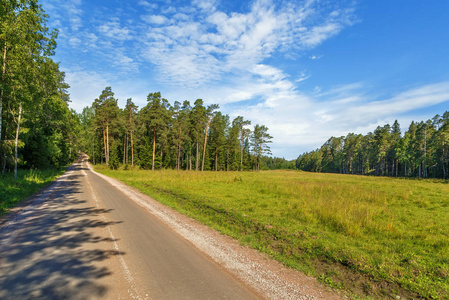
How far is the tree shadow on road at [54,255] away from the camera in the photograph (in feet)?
12.4

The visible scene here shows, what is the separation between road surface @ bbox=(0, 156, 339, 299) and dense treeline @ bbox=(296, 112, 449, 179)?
64034 mm

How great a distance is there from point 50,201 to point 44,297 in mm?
10687

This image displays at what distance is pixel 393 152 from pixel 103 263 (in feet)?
282

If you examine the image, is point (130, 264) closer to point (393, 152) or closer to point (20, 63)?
point (20, 63)

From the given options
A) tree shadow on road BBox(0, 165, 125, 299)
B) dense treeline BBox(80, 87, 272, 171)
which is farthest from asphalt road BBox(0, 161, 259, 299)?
dense treeline BBox(80, 87, 272, 171)

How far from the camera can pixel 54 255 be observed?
5125mm

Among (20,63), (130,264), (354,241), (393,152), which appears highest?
(20,63)

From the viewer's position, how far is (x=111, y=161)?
163 feet

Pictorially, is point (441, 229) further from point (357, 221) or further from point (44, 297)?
point (44, 297)

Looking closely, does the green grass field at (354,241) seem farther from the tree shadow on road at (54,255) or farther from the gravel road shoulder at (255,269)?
the tree shadow on road at (54,255)

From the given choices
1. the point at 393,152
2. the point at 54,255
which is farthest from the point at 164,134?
the point at 393,152

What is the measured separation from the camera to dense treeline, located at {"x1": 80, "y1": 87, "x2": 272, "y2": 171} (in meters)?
45.3

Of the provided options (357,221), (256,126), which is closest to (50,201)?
(357,221)

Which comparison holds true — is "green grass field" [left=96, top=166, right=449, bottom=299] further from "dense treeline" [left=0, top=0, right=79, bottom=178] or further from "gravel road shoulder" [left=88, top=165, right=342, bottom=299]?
"dense treeline" [left=0, top=0, right=79, bottom=178]
